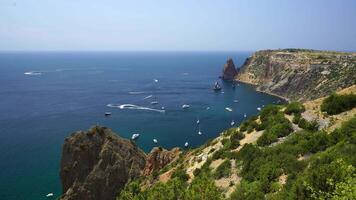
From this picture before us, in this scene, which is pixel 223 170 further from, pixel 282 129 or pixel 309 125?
pixel 309 125

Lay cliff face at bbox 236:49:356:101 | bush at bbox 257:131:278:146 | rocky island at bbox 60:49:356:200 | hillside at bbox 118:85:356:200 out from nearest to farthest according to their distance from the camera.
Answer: hillside at bbox 118:85:356:200, rocky island at bbox 60:49:356:200, bush at bbox 257:131:278:146, cliff face at bbox 236:49:356:101

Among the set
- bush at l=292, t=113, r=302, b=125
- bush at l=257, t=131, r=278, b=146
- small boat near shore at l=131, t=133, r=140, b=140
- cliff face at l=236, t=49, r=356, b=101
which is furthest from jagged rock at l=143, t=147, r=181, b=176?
cliff face at l=236, t=49, r=356, b=101

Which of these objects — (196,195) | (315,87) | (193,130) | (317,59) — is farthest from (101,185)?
(317,59)

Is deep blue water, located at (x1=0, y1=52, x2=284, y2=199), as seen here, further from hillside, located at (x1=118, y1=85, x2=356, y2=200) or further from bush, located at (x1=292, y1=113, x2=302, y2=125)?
bush, located at (x1=292, y1=113, x2=302, y2=125)

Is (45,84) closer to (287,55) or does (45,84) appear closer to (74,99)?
(74,99)

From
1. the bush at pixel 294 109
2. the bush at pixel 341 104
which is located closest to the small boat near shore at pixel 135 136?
the bush at pixel 294 109

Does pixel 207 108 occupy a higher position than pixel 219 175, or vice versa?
pixel 219 175
